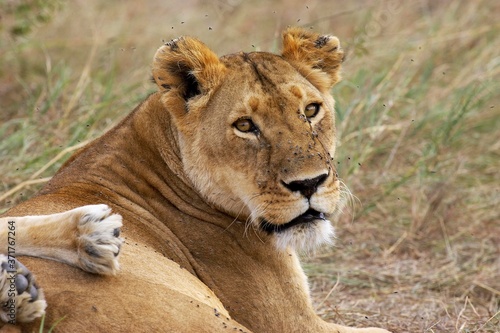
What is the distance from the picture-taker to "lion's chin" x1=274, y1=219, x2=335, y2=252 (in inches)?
149

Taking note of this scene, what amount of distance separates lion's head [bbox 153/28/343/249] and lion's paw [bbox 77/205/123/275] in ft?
2.67

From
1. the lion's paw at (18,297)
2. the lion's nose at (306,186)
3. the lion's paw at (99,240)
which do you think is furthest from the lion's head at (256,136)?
the lion's paw at (18,297)

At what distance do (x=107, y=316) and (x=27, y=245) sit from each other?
0.53 meters

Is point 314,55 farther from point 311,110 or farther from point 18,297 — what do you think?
point 18,297

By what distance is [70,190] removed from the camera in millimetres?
3855

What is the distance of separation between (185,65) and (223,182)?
0.57 m

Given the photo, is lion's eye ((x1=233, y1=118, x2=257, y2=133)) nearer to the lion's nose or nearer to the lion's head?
the lion's head

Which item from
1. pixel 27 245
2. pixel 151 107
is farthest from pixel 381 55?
pixel 27 245

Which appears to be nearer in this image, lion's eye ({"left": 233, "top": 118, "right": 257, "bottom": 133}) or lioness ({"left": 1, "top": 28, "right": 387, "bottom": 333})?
lioness ({"left": 1, "top": 28, "right": 387, "bottom": 333})

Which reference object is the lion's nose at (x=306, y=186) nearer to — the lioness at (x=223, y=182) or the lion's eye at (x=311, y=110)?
the lioness at (x=223, y=182)

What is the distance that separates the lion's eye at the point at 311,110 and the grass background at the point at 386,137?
1.10 metres

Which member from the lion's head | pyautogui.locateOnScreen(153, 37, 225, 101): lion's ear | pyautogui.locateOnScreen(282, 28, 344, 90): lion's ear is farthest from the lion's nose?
pyautogui.locateOnScreen(282, 28, 344, 90): lion's ear

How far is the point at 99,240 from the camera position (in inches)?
Result: 123

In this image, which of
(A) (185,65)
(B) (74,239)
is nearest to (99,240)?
(B) (74,239)
